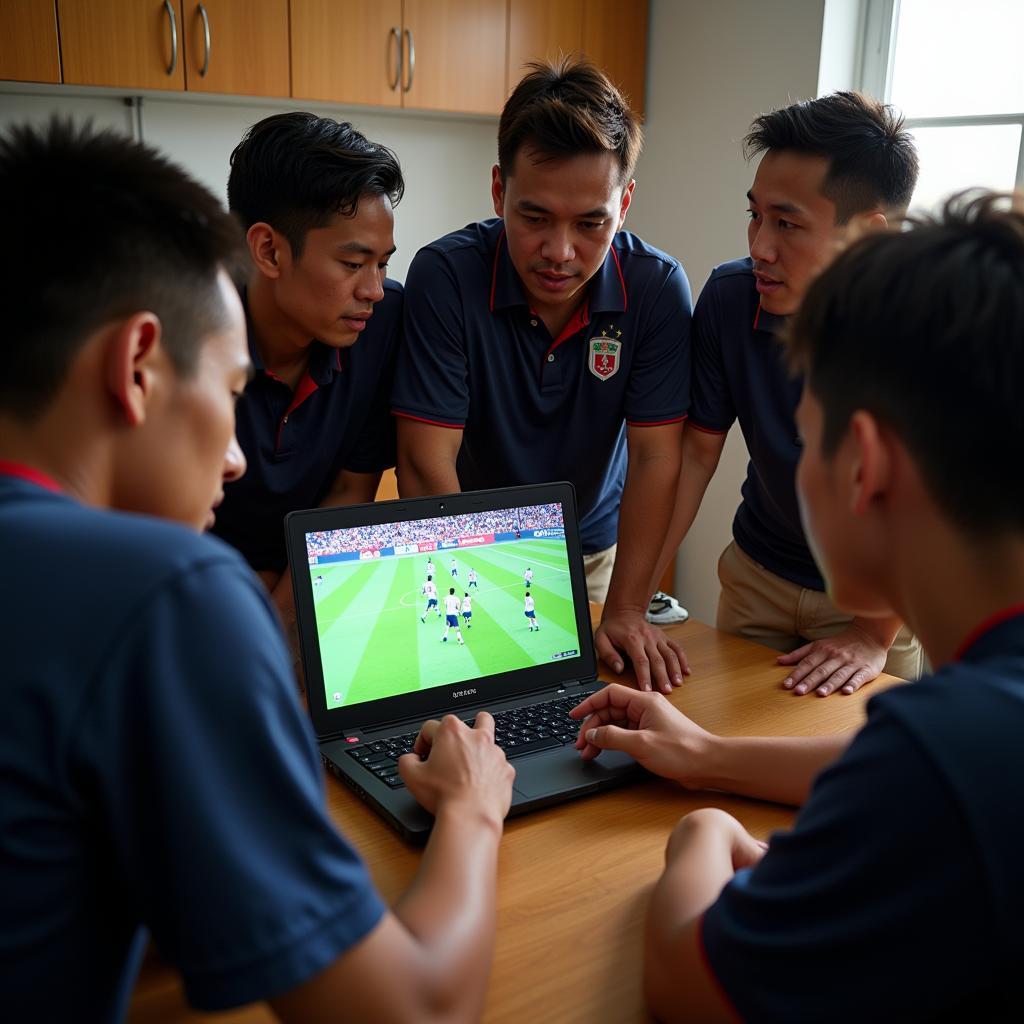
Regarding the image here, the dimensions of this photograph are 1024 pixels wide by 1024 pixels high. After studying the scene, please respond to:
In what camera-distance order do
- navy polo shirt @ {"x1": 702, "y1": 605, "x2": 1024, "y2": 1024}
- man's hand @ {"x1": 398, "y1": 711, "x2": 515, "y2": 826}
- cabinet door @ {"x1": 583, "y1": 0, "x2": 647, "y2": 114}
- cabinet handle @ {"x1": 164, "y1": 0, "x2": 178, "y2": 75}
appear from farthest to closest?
1. cabinet door @ {"x1": 583, "y1": 0, "x2": 647, "y2": 114}
2. cabinet handle @ {"x1": 164, "y1": 0, "x2": 178, "y2": 75}
3. man's hand @ {"x1": 398, "y1": 711, "x2": 515, "y2": 826}
4. navy polo shirt @ {"x1": 702, "y1": 605, "x2": 1024, "y2": 1024}

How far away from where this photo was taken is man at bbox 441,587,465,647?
1.34 meters

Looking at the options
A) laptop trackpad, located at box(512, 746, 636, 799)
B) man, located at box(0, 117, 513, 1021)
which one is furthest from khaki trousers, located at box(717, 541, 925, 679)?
man, located at box(0, 117, 513, 1021)

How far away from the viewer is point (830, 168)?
5.63 ft

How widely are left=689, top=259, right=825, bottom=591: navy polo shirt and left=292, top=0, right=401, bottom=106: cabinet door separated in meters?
1.69

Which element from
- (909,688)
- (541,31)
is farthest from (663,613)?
(541,31)

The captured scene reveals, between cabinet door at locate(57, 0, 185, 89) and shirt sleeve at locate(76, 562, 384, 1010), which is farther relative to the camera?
cabinet door at locate(57, 0, 185, 89)

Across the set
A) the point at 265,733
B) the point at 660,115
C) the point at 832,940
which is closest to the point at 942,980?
the point at 832,940

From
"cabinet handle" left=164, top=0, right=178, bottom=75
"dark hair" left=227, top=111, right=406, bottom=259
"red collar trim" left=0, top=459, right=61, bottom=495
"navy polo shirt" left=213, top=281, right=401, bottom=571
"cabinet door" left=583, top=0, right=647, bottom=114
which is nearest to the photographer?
"red collar trim" left=0, top=459, right=61, bottom=495

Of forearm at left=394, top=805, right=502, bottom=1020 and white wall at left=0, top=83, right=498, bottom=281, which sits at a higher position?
white wall at left=0, top=83, right=498, bottom=281

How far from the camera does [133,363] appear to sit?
0.72 meters

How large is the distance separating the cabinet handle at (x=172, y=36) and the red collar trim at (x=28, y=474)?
2.53 metres

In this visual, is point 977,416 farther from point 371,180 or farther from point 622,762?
point 371,180

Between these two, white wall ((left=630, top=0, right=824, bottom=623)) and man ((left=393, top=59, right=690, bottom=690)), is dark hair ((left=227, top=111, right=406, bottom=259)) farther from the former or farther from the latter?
white wall ((left=630, top=0, right=824, bottom=623))

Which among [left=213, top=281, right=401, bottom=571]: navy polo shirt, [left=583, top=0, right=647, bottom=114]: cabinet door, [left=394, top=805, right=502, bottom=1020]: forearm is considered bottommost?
[left=394, top=805, right=502, bottom=1020]: forearm
